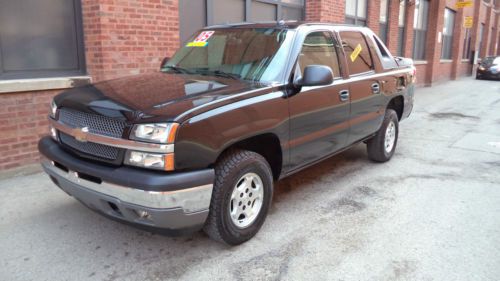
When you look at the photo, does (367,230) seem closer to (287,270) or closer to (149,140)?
(287,270)

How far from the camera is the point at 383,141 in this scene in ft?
19.2

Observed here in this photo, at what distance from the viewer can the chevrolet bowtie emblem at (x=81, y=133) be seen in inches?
123

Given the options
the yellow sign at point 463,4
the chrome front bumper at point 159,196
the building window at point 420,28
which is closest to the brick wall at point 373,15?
the building window at point 420,28

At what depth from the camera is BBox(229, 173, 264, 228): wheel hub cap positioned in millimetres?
3383

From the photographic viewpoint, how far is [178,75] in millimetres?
4090

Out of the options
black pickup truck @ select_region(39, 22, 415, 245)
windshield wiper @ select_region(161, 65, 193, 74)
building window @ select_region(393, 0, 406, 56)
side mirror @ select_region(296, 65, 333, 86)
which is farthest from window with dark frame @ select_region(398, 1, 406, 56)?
side mirror @ select_region(296, 65, 333, 86)

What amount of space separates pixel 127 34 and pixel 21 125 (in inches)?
75.6

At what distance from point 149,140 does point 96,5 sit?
3.62m

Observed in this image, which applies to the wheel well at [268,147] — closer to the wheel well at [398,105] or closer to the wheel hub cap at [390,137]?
the wheel hub cap at [390,137]

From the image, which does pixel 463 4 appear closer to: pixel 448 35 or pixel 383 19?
pixel 448 35

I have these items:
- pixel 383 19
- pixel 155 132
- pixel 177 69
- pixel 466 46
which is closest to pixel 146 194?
pixel 155 132

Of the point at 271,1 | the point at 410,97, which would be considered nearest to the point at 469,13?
the point at 271,1

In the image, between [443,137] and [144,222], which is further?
[443,137]

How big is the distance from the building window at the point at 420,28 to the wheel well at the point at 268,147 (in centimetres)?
1634
